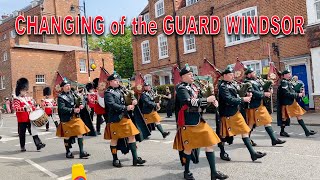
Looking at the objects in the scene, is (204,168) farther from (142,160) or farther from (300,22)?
(300,22)

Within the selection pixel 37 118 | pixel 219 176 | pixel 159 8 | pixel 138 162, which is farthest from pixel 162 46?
pixel 219 176

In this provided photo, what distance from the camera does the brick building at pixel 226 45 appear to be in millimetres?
16328

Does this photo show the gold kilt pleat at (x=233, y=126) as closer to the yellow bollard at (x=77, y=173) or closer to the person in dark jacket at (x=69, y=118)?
the person in dark jacket at (x=69, y=118)

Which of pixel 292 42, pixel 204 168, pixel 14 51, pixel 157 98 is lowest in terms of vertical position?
pixel 204 168

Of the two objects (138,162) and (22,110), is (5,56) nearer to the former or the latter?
(22,110)

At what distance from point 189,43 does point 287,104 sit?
14.1 meters

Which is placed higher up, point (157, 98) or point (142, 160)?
point (157, 98)

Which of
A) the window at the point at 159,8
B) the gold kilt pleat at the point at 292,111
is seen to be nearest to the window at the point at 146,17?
the window at the point at 159,8

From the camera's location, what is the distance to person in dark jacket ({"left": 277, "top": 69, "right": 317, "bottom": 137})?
9.48 metres

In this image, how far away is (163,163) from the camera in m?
7.26

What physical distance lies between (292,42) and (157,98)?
900 centimetres

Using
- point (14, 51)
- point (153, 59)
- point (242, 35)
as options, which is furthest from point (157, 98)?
point (14, 51)

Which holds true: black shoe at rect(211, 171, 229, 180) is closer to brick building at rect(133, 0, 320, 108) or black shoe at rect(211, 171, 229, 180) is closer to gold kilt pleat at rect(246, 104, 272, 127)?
gold kilt pleat at rect(246, 104, 272, 127)

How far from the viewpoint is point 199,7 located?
21.9 meters
